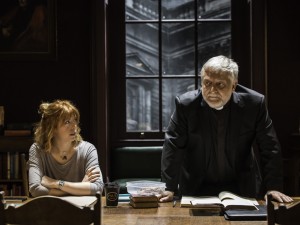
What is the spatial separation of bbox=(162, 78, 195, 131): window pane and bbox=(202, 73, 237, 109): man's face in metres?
2.64

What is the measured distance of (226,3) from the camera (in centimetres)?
549

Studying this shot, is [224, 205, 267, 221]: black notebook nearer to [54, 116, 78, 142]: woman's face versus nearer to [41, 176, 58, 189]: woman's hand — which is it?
[41, 176, 58, 189]: woman's hand

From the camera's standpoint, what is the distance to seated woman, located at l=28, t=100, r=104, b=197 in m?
3.02

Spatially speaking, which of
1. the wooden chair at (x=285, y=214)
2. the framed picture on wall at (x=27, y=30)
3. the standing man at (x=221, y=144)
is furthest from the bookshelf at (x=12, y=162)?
the wooden chair at (x=285, y=214)

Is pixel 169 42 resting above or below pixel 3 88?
above

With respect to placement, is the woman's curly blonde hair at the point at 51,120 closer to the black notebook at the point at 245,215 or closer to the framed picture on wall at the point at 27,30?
the black notebook at the point at 245,215

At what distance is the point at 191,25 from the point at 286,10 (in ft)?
3.05

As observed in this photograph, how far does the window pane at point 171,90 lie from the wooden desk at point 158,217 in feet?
9.62

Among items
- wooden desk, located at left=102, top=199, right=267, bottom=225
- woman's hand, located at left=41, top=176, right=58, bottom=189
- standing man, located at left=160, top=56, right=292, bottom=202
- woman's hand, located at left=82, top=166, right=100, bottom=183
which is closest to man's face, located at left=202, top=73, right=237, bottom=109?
standing man, located at left=160, top=56, right=292, bottom=202

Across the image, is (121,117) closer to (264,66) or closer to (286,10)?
(264,66)

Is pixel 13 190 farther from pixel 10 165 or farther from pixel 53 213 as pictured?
pixel 53 213

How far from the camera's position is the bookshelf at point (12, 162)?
16.2 ft

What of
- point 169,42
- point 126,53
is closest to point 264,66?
point 169,42

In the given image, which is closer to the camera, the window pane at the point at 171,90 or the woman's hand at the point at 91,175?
the woman's hand at the point at 91,175
